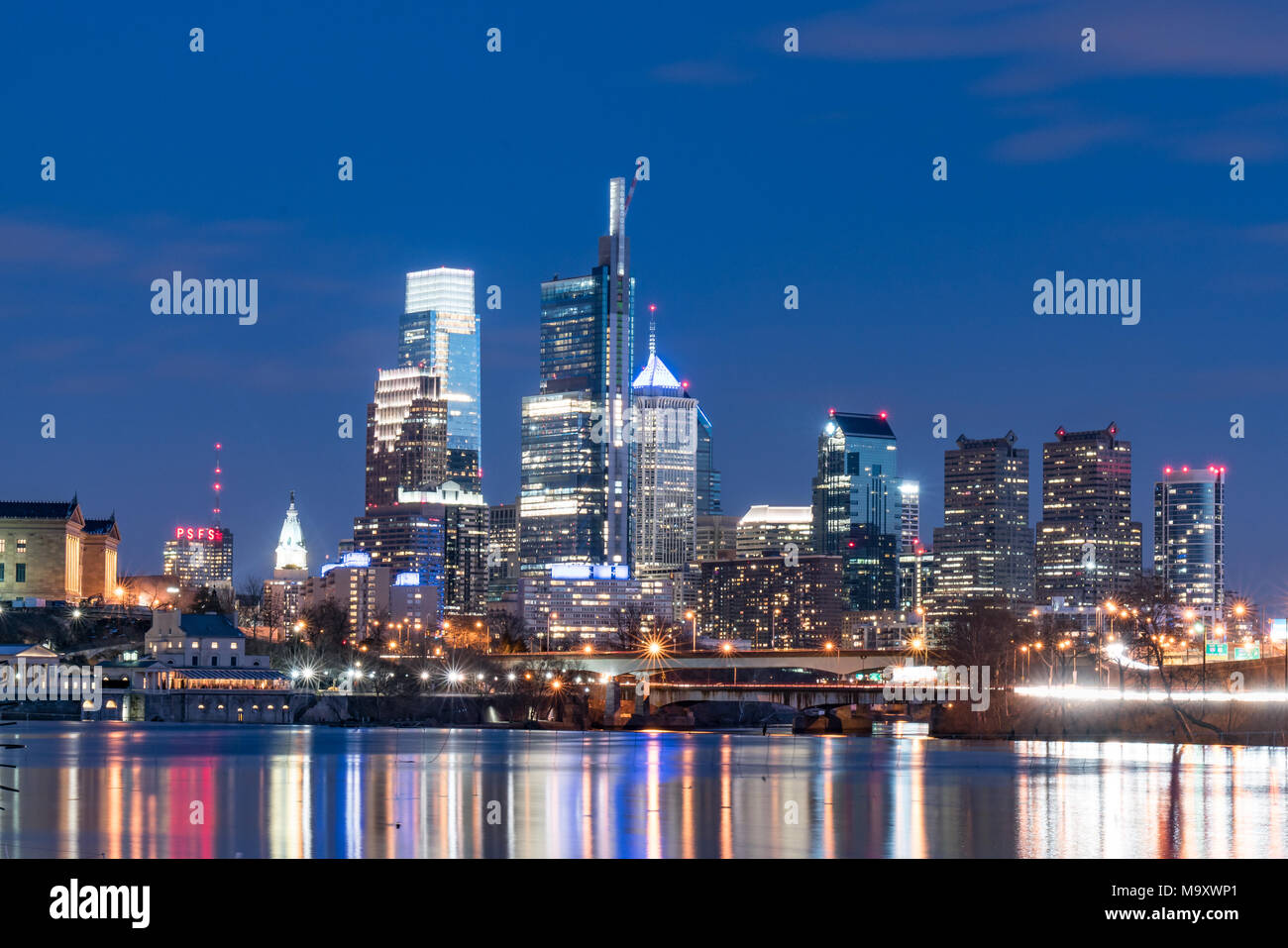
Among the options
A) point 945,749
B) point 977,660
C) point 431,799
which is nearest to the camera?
point 431,799

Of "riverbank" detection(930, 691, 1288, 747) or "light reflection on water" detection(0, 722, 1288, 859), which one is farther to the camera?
"riverbank" detection(930, 691, 1288, 747)

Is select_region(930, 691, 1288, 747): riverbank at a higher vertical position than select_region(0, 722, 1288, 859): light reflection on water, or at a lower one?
lower

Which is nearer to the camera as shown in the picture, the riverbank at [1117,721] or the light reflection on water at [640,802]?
the light reflection on water at [640,802]

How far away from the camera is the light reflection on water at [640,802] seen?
168 ft

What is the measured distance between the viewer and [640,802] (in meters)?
67.5

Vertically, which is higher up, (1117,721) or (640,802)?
(640,802)

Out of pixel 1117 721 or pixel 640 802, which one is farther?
pixel 1117 721

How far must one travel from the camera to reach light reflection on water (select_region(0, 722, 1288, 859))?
168 feet

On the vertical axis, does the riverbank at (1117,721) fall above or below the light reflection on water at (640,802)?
below
